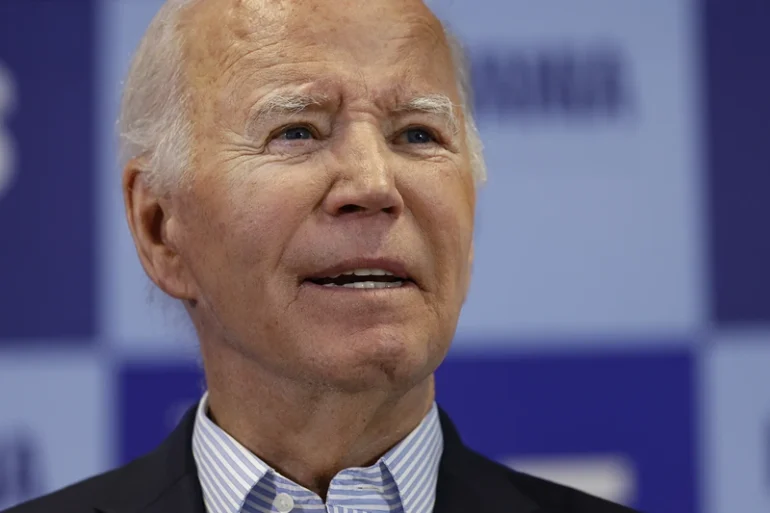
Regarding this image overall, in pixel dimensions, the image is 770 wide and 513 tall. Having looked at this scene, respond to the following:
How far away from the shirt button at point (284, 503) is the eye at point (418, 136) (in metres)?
0.65

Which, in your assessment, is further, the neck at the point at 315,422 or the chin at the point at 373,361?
the neck at the point at 315,422

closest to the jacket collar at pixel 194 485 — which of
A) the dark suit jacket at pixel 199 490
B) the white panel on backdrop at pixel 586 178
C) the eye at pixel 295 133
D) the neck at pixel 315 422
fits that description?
the dark suit jacket at pixel 199 490

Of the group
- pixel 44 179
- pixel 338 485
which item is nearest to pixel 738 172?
pixel 338 485

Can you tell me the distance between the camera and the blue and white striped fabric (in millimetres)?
1896

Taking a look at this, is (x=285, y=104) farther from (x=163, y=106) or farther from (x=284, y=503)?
(x=284, y=503)

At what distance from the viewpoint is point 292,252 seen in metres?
1.86

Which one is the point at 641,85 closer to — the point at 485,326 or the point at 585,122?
the point at 585,122

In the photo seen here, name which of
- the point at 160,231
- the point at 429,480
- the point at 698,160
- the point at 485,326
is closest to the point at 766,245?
the point at 698,160

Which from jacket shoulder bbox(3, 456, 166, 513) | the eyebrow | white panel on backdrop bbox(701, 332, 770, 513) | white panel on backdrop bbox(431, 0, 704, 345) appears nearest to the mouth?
the eyebrow

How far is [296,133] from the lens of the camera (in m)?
1.95

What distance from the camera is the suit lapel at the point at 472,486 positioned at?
1.99m

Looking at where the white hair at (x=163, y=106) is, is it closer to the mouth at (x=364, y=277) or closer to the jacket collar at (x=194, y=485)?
the mouth at (x=364, y=277)

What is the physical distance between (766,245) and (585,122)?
63cm

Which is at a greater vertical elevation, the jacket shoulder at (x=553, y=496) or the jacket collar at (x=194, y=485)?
the jacket collar at (x=194, y=485)
